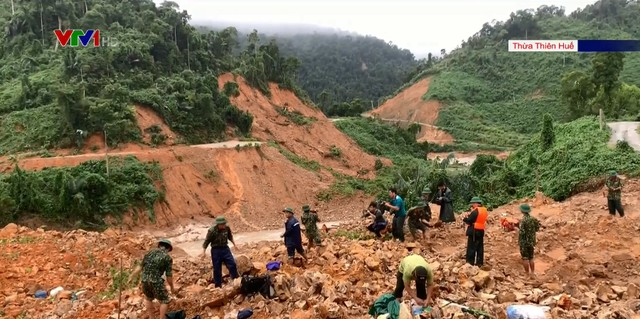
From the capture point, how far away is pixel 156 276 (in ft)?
22.1

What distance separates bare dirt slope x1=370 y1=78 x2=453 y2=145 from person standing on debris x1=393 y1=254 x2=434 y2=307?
149ft

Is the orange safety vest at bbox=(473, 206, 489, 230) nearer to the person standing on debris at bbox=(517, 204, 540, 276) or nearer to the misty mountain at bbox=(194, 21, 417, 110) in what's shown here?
the person standing on debris at bbox=(517, 204, 540, 276)

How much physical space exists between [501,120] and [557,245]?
1845 inches

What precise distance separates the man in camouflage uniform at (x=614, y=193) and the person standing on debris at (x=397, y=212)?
193 inches

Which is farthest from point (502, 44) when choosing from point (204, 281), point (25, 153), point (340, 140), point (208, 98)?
point (204, 281)

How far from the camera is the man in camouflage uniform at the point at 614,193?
11.3m

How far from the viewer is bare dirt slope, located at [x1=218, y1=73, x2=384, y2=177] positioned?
1261 inches

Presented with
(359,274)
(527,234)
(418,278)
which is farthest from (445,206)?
(418,278)

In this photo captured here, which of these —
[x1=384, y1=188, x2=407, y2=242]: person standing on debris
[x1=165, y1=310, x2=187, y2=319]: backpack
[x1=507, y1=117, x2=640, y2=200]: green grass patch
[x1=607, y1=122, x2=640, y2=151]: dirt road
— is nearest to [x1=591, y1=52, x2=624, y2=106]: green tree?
[x1=607, y1=122, x2=640, y2=151]: dirt road

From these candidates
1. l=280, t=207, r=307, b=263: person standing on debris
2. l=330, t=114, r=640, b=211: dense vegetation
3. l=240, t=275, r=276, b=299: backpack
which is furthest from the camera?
l=330, t=114, r=640, b=211: dense vegetation

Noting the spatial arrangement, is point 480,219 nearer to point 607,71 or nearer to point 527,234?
point 527,234

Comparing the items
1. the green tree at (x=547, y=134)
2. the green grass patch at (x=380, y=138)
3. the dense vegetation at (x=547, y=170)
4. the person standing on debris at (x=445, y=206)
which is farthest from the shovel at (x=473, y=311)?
the green grass patch at (x=380, y=138)

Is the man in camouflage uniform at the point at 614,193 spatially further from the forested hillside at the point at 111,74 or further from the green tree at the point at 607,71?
the green tree at the point at 607,71

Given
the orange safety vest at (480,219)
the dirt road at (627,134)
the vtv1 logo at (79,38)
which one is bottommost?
the orange safety vest at (480,219)
